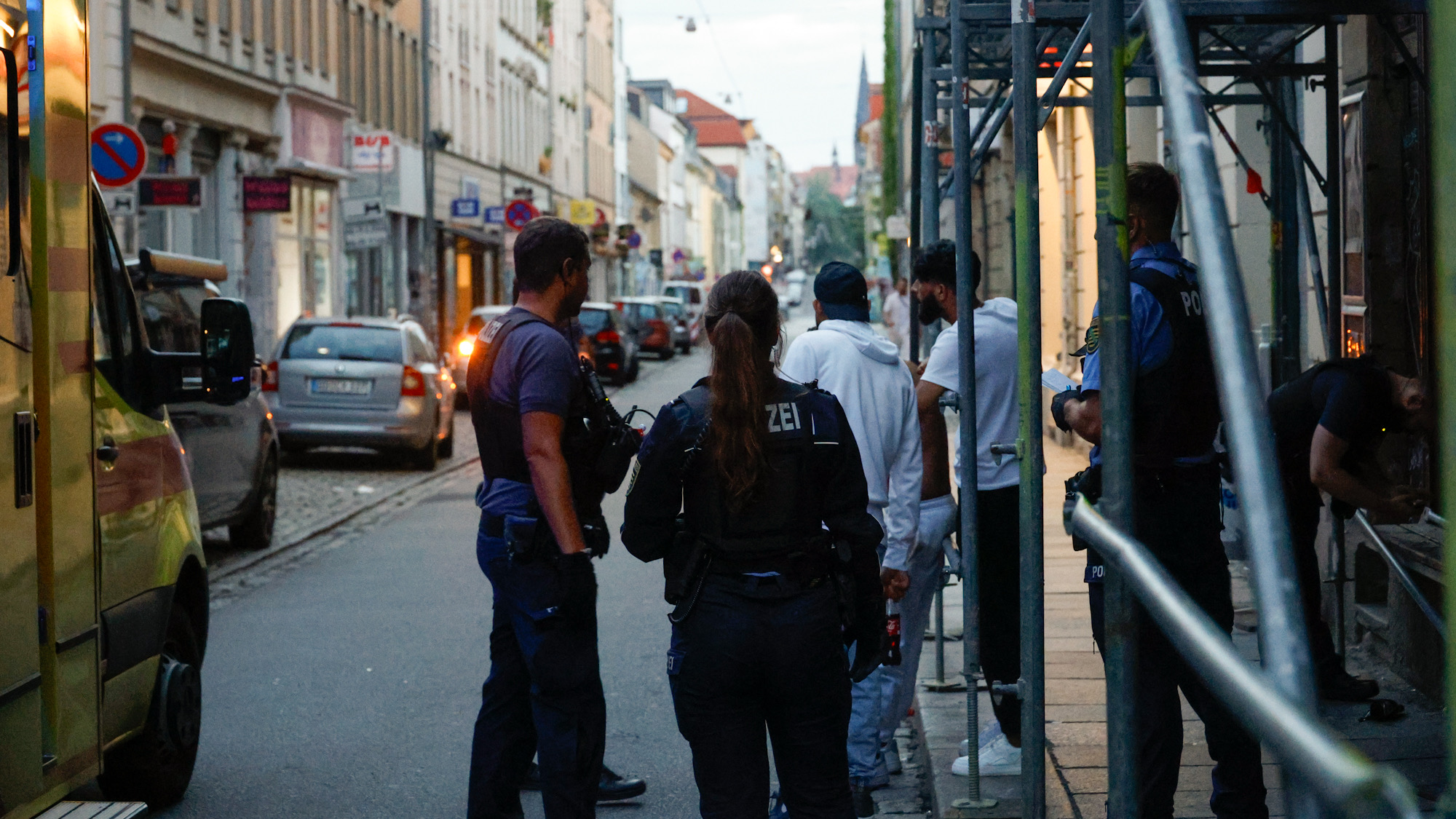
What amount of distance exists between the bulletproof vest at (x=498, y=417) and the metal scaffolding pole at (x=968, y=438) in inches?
49.4

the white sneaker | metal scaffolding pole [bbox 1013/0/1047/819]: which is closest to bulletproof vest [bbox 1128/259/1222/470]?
metal scaffolding pole [bbox 1013/0/1047/819]

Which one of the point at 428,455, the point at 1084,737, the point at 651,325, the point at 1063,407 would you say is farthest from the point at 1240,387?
the point at 651,325

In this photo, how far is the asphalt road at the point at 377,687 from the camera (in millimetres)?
6234

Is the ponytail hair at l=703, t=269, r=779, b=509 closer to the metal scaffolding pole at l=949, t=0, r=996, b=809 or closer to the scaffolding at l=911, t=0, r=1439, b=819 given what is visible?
the scaffolding at l=911, t=0, r=1439, b=819

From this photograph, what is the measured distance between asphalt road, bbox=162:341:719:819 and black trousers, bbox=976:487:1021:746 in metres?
1.10

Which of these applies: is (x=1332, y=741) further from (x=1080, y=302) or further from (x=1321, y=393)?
(x=1080, y=302)

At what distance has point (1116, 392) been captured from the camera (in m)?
2.81

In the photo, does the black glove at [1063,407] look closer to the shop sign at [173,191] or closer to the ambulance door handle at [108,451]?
the ambulance door handle at [108,451]

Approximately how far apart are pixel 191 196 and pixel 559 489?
13940 millimetres

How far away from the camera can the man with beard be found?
19.4 ft

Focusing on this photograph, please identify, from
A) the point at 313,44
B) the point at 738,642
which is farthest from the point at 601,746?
the point at 313,44

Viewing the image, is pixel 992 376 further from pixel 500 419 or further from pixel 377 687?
pixel 377 687

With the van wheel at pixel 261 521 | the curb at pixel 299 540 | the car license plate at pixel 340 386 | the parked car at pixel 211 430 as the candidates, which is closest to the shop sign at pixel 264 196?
the car license plate at pixel 340 386

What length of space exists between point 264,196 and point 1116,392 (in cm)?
2208
